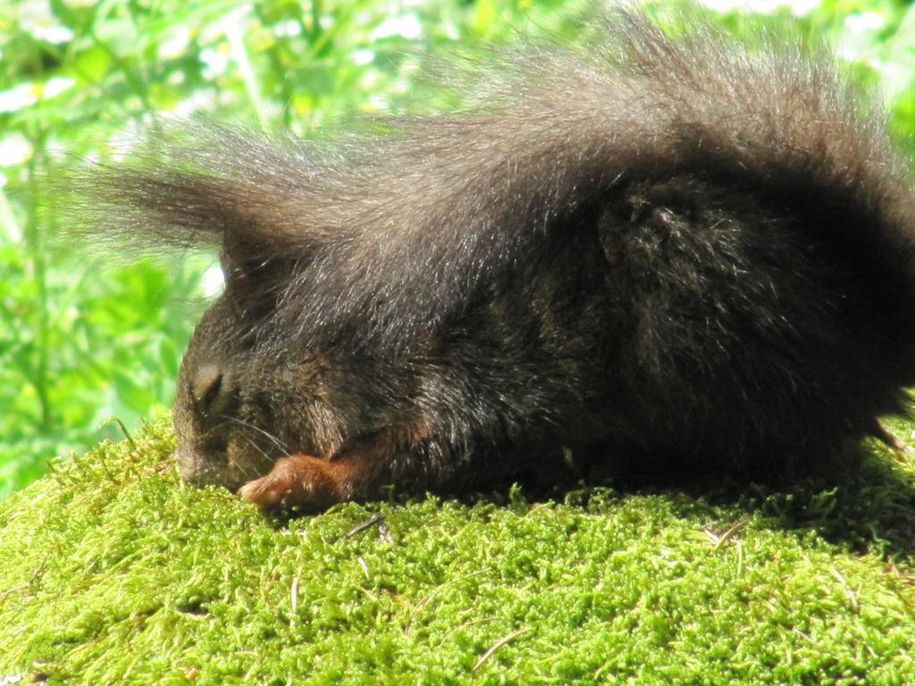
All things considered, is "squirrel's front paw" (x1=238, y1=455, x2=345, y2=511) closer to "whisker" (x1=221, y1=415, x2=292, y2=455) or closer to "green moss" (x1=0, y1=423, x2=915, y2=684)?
"green moss" (x1=0, y1=423, x2=915, y2=684)

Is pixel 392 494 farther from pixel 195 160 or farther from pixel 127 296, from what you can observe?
pixel 127 296

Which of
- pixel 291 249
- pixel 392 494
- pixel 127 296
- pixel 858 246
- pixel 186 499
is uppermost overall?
pixel 858 246

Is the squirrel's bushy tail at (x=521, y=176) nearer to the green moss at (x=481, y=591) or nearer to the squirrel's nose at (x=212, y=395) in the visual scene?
the squirrel's nose at (x=212, y=395)

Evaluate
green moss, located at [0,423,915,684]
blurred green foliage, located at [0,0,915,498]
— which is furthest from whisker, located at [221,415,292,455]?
blurred green foliage, located at [0,0,915,498]

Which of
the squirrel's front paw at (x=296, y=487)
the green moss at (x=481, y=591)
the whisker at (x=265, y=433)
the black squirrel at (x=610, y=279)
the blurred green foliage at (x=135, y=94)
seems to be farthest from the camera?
the blurred green foliage at (x=135, y=94)

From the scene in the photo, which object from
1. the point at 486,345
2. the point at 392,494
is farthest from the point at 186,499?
the point at 486,345

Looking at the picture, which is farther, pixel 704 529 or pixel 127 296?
pixel 127 296

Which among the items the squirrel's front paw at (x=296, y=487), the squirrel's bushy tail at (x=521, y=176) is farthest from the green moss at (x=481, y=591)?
the squirrel's bushy tail at (x=521, y=176)
